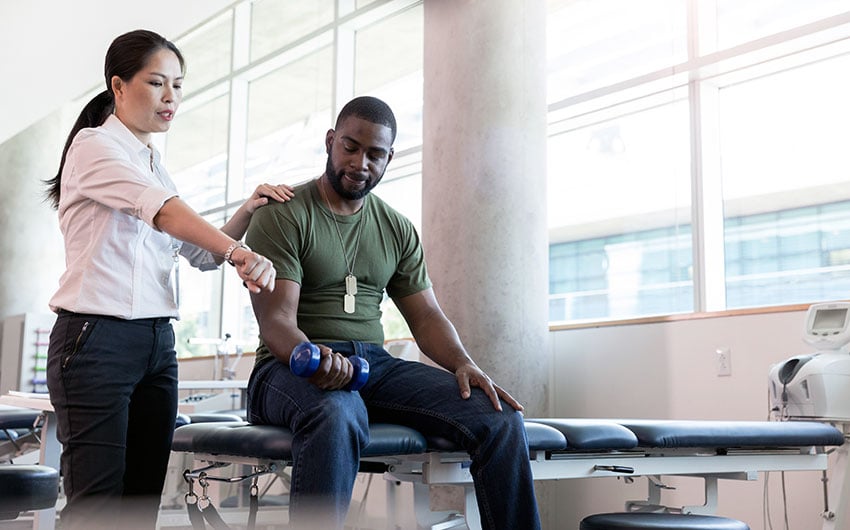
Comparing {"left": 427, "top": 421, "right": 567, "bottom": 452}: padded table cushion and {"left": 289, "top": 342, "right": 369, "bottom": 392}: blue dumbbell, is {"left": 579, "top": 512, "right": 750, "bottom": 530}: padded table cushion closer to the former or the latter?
{"left": 427, "top": 421, "right": 567, "bottom": 452}: padded table cushion

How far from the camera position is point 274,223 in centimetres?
215

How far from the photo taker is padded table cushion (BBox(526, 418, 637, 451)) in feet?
7.34

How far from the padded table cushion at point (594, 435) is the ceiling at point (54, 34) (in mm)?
1374

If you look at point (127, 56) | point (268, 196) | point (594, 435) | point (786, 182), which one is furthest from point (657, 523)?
point (786, 182)

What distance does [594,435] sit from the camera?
7.39 ft

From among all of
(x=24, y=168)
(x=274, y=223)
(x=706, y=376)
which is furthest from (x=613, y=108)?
(x=24, y=168)

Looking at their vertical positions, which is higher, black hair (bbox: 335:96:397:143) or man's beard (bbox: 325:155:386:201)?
black hair (bbox: 335:96:397:143)

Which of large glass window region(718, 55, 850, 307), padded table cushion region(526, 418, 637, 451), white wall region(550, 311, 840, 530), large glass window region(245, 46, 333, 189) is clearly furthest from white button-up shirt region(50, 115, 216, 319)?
large glass window region(245, 46, 333, 189)

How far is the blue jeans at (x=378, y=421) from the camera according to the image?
1.79 metres

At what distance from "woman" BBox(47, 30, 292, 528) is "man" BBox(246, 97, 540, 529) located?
Answer: 0.88 feet

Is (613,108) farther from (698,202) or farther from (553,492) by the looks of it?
(553,492)

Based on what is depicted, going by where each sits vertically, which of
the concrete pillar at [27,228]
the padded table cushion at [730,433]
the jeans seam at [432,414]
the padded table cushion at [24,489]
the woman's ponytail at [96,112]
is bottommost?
the padded table cushion at [24,489]

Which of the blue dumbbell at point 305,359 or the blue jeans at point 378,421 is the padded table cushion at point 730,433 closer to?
the blue jeans at point 378,421

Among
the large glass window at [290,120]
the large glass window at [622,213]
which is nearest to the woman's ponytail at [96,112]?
the large glass window at [622,213]
